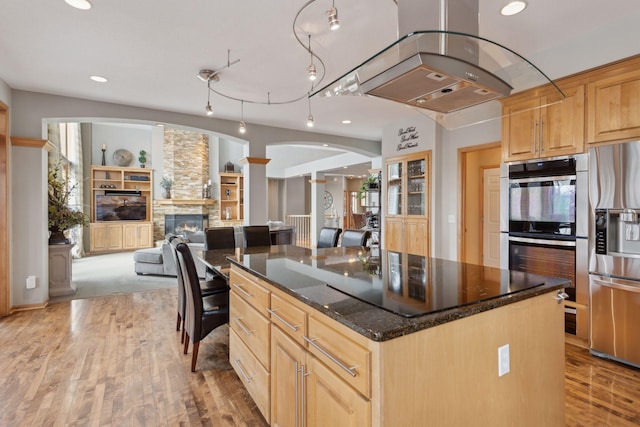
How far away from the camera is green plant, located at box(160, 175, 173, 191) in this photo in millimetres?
10055

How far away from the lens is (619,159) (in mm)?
2543

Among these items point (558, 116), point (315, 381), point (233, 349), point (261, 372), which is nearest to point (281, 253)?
point (233, 349)

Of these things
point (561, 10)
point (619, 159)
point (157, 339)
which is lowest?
point (157, 339)

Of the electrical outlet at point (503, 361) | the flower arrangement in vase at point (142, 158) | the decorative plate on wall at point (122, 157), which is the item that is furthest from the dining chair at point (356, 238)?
the decorative plate on wall at point (122, 157)

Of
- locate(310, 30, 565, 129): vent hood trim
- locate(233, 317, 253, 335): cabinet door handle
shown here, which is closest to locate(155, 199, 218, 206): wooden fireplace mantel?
locate(233, 317, 253, 335): cabinet door handle

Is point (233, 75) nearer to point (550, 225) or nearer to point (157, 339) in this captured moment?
point (157, 339)

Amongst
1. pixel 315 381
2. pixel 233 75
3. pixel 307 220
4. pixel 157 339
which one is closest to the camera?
pixel 315 381

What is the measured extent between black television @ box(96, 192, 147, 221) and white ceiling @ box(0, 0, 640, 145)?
6091 mm

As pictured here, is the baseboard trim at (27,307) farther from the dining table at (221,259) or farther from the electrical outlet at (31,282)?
the dining table at (221,259)

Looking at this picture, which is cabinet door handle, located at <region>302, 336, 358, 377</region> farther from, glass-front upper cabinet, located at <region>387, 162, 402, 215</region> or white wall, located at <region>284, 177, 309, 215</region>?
white wall, located at <region>284, 177, 309, 215</region>

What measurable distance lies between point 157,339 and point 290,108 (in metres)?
3.38

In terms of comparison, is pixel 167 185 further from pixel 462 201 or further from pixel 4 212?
pixel 462 201

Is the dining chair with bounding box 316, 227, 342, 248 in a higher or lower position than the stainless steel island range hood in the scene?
lower

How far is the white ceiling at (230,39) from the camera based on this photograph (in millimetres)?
2455
